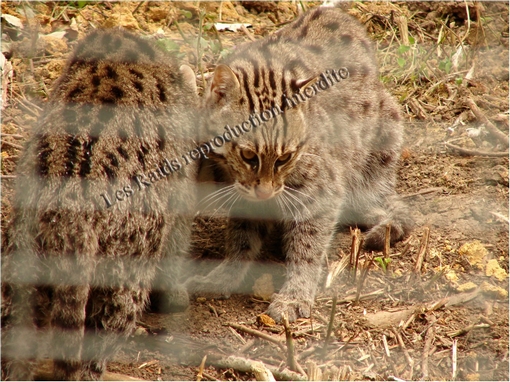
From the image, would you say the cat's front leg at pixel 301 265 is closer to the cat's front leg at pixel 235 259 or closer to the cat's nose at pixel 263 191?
the cat's front leg at pixel 235 259

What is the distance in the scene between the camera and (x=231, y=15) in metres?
5.54

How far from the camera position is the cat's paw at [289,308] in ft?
12.1

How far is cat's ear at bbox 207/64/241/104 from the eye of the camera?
3605 millimetres

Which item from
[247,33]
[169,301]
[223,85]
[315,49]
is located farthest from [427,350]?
[247,33]

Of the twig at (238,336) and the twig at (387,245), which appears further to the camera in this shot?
the twig at (387,245)

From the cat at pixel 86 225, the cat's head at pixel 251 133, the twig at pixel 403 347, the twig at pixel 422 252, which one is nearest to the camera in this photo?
the cat at pixel 86 225

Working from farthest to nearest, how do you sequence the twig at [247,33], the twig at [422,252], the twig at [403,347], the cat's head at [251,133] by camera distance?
the twig at [247,33] → the twig at [422,252] → the cat's head at [251,133] → the twig at [403,347]

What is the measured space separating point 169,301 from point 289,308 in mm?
638

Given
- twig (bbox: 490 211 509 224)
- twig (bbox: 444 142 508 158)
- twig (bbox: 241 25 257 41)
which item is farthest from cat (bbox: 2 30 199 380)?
twig (bbox: 444 142 508 158)

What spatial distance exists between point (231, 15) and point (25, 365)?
137 inches

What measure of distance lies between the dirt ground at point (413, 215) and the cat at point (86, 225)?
0.44 m

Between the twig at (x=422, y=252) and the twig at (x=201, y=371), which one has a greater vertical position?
the twig at (x=422, y=252)

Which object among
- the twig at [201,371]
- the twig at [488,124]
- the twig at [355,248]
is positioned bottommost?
the twig at [201,371]

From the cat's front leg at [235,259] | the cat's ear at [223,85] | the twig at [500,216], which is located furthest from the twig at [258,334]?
the twig at [500,216]
